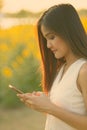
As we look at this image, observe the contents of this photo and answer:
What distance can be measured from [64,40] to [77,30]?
0.20ft

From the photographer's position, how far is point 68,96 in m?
1.83

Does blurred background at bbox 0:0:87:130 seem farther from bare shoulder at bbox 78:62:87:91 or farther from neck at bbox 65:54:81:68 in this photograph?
bare shoulder at bbox 78:62:87:91

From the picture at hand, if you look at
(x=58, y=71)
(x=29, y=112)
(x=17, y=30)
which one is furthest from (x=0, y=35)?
(x=58, y=71)

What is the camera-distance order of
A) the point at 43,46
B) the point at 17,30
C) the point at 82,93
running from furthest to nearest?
1. the point at 17,30
2. the point at 43,46
3. the point at 82,93

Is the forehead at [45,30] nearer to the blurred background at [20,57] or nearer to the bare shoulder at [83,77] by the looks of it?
the bare shoulder at [83,77]

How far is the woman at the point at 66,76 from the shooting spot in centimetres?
179

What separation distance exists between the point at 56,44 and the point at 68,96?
0.19 m

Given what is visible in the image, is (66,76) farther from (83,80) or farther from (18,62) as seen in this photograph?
(18,62)

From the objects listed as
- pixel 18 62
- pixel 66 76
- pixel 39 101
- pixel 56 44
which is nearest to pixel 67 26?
pixel 56 44

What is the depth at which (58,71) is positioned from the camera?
6.60 ft

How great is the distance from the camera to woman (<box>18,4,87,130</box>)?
5.86 ft

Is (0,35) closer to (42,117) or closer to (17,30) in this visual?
(17,30)

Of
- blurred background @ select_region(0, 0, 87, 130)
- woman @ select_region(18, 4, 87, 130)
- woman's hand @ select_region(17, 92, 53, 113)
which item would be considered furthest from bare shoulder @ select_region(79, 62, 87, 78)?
blurred background @ select_region(0, 0, 87, 130)

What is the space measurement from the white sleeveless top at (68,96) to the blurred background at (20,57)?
2306 millimetres
